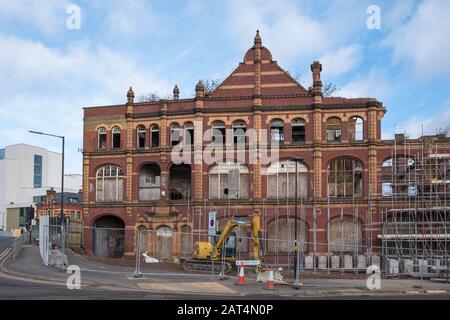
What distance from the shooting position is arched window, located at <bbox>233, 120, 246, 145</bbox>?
165 ft

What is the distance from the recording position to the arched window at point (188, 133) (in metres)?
51.5

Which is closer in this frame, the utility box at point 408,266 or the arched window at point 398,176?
the utility box at point 408,266

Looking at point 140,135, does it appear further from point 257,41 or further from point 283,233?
point 283,233

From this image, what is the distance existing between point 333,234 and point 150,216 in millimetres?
15860

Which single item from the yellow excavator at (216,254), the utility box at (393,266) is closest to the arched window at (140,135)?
the yellow excavator at (216,254)

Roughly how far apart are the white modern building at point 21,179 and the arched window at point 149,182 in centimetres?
7315

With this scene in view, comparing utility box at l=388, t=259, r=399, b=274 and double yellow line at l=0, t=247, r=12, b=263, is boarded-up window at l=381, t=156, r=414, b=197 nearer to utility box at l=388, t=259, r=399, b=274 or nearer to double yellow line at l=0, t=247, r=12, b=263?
utility box at l=388, t=259, r=399, b=274

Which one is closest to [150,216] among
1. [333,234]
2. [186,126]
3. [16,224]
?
[186,126]

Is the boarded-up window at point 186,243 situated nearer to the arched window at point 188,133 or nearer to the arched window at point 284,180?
the arched window at point 188,133

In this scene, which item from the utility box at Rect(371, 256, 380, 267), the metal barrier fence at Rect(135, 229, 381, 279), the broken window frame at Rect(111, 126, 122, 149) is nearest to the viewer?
the metal barrier fence at Rect(135, 229, 381, 279)

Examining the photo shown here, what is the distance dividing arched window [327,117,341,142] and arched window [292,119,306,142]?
2.20 metres

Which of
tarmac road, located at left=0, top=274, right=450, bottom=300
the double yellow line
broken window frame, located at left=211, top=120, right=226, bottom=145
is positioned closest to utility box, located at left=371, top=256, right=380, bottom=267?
broken window frame, located at left=211, top=120, right=226, bottom=145

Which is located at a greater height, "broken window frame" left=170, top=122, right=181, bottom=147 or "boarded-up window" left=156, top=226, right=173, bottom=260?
"broken window frame" left=170, top=122, right=181, bottom=147
